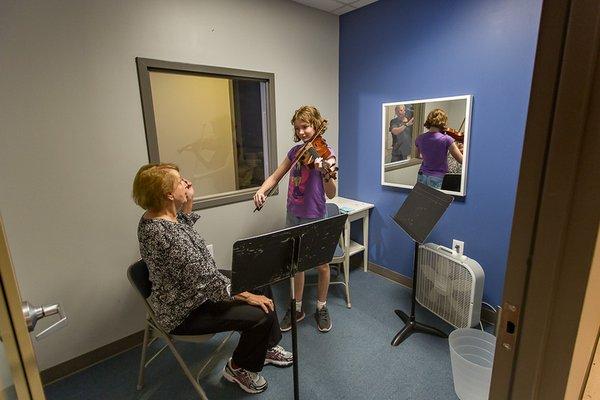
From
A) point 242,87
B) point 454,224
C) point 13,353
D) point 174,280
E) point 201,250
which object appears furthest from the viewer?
point 242,87

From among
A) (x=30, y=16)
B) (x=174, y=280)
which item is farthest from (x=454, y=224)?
(x=30, y=16)

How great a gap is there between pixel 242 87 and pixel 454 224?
6.82ft

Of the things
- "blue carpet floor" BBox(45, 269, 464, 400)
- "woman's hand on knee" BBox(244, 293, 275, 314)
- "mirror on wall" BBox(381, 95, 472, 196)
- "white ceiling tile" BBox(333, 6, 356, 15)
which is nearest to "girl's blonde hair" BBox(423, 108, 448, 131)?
"mirror on wall" BBox(381, 95, 472, 196)

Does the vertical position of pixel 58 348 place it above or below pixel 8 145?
below

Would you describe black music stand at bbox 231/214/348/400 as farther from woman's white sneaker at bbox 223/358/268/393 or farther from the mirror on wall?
Answer: the mirror on wall

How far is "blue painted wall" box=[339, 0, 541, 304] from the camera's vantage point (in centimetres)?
199

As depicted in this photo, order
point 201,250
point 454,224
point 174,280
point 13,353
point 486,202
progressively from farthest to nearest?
point 454,224
point 486,202
point 201,250
point 174,280
point 13,353

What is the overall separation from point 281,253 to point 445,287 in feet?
4.87

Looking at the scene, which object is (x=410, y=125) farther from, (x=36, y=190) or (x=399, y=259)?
(x=36, y=190)

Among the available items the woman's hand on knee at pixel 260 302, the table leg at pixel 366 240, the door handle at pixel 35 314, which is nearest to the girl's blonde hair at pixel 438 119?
the table leg at pixel 366 240

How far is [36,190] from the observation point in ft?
5.55

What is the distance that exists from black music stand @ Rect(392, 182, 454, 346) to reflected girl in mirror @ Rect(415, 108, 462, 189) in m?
0.41

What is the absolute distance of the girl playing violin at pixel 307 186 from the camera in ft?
6.64

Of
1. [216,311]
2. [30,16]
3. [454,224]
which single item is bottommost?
[216,311]
